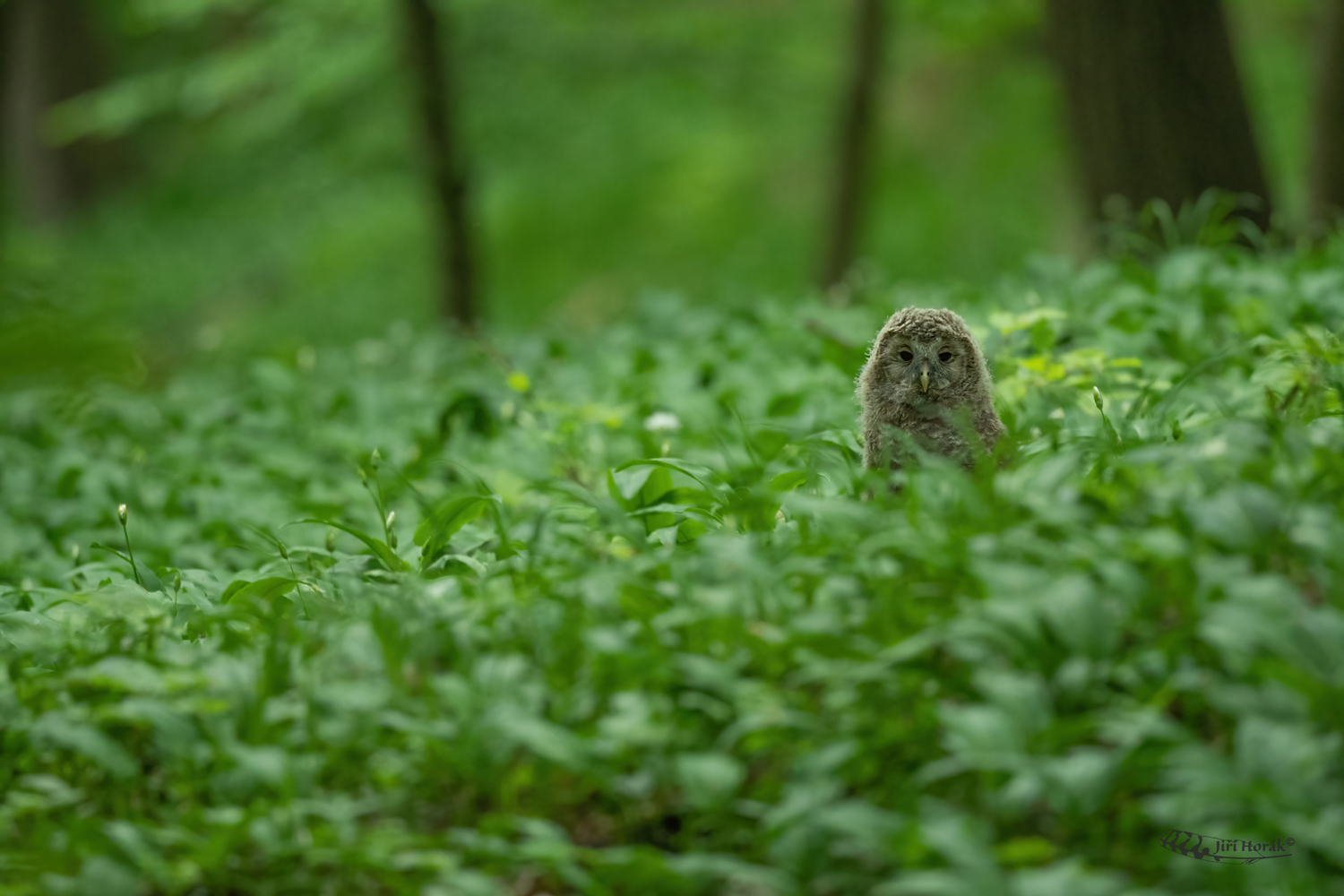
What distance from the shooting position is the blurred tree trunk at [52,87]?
67.9 ft

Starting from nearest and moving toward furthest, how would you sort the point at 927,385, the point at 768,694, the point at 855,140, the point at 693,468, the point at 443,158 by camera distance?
the point at 768,694, the point at 927,385, the point at 693,468, the point at 443,158, the point at 855,140

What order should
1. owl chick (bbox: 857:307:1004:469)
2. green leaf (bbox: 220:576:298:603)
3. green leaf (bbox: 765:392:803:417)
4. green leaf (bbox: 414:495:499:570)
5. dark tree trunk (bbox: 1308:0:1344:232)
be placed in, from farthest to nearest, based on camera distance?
dark tree trunk (bbox: 1308:0:1344:232)
green leaf (bbox: 765:392:803:417)
owl chick (bbox: 857:307:1004:469)
green leaf (bbox: 414:495:499:570)
green leaf (bbox: 220:576:298:603)

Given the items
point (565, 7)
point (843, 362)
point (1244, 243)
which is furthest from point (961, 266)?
point (843, 362)

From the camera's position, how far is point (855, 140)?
10.9 meters

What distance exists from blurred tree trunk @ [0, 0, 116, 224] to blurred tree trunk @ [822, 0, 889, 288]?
15835 millimetres

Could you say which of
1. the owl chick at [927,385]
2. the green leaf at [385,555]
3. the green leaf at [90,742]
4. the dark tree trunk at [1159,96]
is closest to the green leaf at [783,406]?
the owl chick at [927,385]

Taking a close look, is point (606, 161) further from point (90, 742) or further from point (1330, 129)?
point (90, 742)

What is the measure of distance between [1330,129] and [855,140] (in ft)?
14.1

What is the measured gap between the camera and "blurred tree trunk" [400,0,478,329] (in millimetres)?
8281

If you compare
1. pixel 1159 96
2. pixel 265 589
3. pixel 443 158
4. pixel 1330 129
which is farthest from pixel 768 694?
pixel 1330 129

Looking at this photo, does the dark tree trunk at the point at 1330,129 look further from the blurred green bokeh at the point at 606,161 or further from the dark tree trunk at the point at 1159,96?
the blurred green bokeh at the point at 606,161

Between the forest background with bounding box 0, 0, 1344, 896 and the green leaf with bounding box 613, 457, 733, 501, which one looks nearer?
the forest background with bounding box 0, 0, 1344, 896

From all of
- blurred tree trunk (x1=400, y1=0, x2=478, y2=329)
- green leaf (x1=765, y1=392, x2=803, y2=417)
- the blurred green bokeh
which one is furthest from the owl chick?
the blurred green bokeh

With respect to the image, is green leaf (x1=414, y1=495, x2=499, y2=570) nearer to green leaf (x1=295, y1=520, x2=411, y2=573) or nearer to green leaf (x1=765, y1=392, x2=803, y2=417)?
green leaf (x1=295, y1=520, x2=411, y2=573)
